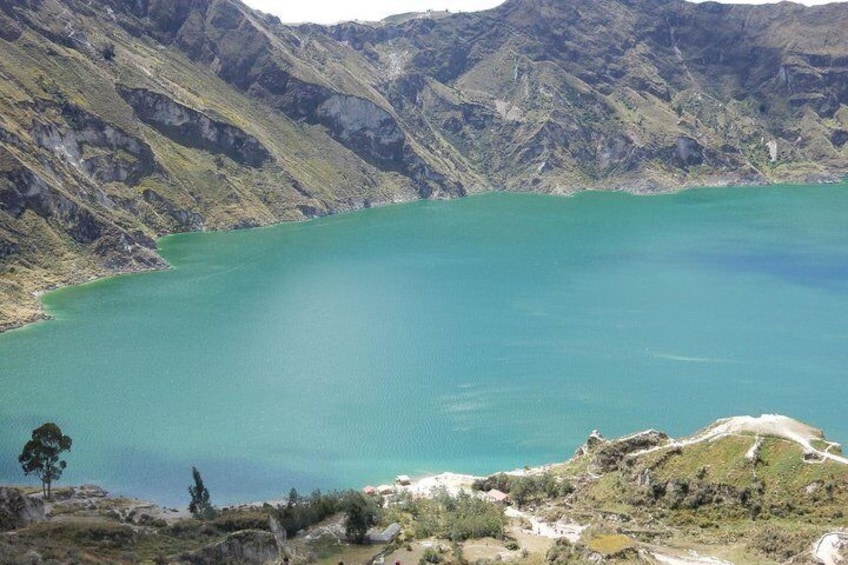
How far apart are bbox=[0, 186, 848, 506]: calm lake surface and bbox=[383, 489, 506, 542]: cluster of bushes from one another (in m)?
18.3

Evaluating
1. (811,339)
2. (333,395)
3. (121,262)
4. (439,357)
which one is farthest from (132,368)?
(811,339)

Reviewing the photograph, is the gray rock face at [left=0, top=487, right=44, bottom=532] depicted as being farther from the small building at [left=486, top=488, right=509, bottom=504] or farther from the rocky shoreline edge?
the small building at [left=486, top=488, right=509, bottom=504]

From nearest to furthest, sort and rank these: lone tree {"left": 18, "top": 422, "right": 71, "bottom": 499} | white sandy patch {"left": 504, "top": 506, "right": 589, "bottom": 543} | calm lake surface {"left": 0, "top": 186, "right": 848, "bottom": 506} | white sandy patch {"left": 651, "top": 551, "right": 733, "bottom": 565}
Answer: white sandy patch {"left": 651, "top": 551, "right": 733, "bottom": 565}
white sandy patch {"left": 504, "top": 506, "right": 589, "bottom": 543}
lone tree {"left": 18, "top": 422, "right": 71, "bottom": 499}
calm lake surface {"left": 0, "top": 186, "right": 848, "bottom": 506}

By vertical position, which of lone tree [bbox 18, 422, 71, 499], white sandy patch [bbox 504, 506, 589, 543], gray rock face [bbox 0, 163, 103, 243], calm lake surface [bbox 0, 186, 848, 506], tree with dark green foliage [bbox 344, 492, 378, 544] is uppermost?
gray rock face [bbox 0, 163, 103, 243]

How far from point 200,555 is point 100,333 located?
99866mm

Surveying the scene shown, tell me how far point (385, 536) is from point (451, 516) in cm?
579

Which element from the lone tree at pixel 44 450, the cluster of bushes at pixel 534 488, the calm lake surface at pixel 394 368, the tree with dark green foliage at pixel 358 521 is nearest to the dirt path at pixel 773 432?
the cluster of bushes at pixel 534 488

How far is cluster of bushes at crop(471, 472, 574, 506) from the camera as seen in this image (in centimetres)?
7169

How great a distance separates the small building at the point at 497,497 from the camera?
238ft

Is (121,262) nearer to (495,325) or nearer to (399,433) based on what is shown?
(495,325)

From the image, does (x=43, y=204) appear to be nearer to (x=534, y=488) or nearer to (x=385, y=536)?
(x=534, y=488)

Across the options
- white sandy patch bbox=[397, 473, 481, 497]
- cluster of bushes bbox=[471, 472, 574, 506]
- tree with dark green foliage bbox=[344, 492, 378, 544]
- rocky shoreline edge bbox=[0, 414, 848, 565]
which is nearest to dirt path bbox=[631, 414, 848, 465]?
rocky shoreline edge bbox=[0, 414, 848, 565]

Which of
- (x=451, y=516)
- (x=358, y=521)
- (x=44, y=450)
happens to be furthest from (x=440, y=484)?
(x=44, y=450)

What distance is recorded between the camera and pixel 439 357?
125 meters
